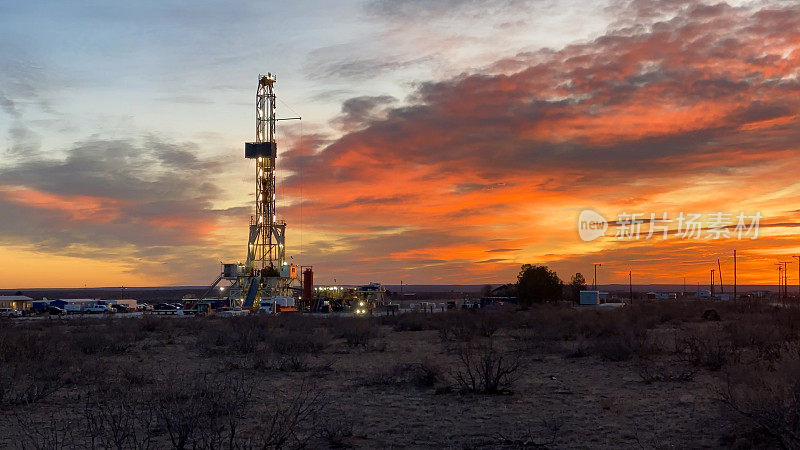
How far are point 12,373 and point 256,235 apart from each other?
186 feet

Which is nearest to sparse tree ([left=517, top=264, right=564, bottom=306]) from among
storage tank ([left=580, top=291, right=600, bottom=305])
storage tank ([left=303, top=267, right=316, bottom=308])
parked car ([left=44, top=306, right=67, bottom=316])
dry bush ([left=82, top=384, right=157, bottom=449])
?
storage tank ([left=580, top=291, right=600, bottom=305])

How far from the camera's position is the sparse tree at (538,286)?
69.7m

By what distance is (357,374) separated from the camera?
1717cm

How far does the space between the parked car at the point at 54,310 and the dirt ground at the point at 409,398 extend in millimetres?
49293

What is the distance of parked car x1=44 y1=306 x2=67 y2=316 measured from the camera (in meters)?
68.5

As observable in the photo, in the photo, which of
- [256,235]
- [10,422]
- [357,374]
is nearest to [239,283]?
[256,235]

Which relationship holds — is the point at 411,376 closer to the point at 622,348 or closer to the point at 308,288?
the point at 622,348

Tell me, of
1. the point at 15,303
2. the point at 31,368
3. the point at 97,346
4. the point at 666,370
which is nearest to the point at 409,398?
the point at 666,370

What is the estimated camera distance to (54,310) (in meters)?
70.0

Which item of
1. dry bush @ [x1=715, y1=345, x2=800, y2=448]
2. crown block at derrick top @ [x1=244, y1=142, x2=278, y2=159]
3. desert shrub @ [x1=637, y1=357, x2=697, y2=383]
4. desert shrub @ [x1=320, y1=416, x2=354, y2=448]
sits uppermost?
crown block at derrick top @ [x1=244, y1=142, x2=278, y2=159]

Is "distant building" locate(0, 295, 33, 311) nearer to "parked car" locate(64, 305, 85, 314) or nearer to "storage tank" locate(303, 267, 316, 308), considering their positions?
"parked car" locate(64, 305, 85, 314)

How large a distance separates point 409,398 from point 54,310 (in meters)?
65.6

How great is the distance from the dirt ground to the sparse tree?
4619cm

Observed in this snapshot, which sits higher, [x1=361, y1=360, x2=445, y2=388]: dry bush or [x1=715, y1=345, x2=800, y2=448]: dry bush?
[x1=715, y1=345, x2=800, y2=448]: dry bush
